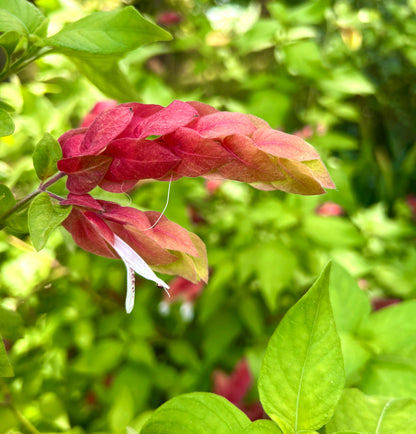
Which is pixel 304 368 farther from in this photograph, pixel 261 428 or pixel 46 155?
pixel 46 155

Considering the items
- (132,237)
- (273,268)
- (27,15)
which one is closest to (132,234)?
(132,237)

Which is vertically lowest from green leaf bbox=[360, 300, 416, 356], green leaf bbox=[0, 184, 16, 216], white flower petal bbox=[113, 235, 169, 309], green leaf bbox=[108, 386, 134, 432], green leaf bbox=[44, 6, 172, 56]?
green leaf bbox=[108, 386, 134, 432]

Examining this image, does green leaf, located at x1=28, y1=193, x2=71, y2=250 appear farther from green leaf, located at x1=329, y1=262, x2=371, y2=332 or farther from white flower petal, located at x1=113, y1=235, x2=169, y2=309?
green leaf, located at x1=329, y1=262, x2=371, y2=332

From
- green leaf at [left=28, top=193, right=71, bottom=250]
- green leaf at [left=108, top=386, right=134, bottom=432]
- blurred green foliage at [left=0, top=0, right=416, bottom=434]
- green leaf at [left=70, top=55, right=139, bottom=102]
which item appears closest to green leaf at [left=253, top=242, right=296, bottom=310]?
blurred green foliage at [left=0, top=0, right=416, bottom=434]

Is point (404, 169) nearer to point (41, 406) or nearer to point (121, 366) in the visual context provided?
point (121, 366)

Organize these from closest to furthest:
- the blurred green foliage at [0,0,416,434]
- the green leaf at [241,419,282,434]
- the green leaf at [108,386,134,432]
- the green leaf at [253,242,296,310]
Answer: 1. the green leaf at [241,419,282,434]
2. the blurred green foliage at [0,0,416,434]
3. the green leaf at [108,386,134,432]
4. the green leaf at [253,242,296,310]

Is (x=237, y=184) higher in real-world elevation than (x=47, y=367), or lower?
lower

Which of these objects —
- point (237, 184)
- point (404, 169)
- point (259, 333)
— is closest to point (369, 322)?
point (259, 333)

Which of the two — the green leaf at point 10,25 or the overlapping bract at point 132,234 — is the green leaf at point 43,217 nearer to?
the overlapping bract at point 132,234
